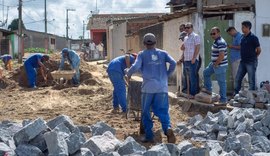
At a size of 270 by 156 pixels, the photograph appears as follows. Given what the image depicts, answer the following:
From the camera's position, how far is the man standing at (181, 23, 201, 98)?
9875mm

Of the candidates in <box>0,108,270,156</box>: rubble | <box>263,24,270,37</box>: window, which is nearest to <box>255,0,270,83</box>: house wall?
<box>263,24,270,37</box>: window

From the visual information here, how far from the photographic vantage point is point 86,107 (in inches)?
442

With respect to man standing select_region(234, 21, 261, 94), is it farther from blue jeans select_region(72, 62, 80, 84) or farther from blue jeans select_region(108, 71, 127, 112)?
blue jeans select_region(72, 62, 80, 84)

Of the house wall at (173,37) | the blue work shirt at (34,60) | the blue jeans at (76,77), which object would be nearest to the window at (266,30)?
the house wall at (173,37)

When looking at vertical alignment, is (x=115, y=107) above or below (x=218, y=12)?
below

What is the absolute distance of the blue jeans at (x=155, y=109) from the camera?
23.3 feet

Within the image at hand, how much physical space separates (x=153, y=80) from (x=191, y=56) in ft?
10.5

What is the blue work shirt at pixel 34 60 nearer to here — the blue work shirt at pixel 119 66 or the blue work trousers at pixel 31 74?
the blue work trousers at pixel 31 74

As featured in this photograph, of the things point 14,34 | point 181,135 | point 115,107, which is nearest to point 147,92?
point 181,135

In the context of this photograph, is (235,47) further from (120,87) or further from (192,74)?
(120,87)

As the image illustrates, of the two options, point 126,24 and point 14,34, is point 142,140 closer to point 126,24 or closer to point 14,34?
point 126,24

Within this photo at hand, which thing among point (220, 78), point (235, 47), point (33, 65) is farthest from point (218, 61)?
point (33, 65)

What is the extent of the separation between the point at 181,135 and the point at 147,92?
1316 millimetres

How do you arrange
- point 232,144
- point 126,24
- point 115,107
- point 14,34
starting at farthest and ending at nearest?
point 14,34
point 126,24
point 115,107
point 232,144
